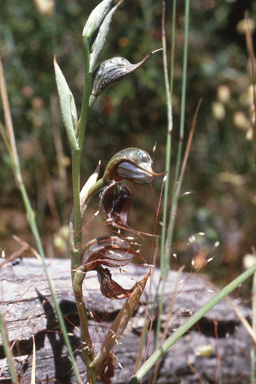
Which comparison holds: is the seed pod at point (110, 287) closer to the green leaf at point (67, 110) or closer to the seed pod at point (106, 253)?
the seed pod at point (106, 253)

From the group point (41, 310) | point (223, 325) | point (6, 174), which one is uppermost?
point (6, 174)

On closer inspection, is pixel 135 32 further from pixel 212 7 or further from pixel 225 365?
pixel 225 365

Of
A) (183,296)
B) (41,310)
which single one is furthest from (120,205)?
(183,296)

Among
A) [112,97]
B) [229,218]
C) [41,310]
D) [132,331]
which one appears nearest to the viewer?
[41,310]

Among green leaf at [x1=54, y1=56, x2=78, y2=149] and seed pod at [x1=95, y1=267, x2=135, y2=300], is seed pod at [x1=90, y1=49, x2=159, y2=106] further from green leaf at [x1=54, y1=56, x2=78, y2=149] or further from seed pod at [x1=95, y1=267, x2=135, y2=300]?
seed pod at [x1=95, y1=267, x2=135, y2=300]

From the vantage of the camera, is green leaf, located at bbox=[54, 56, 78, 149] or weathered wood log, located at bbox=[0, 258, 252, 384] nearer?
green leaf, located at bbox=[54, 56, 78, 149]

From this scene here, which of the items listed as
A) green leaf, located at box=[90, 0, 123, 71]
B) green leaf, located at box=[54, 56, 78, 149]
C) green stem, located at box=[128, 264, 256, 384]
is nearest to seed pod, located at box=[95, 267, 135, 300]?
green stem, located at box=[128, 264, 256, 384]

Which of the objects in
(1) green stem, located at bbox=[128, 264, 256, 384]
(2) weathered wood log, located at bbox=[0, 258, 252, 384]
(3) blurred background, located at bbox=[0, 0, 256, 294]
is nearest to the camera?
(1) green stem, located at bbox=[128, 264, 256, 384]
